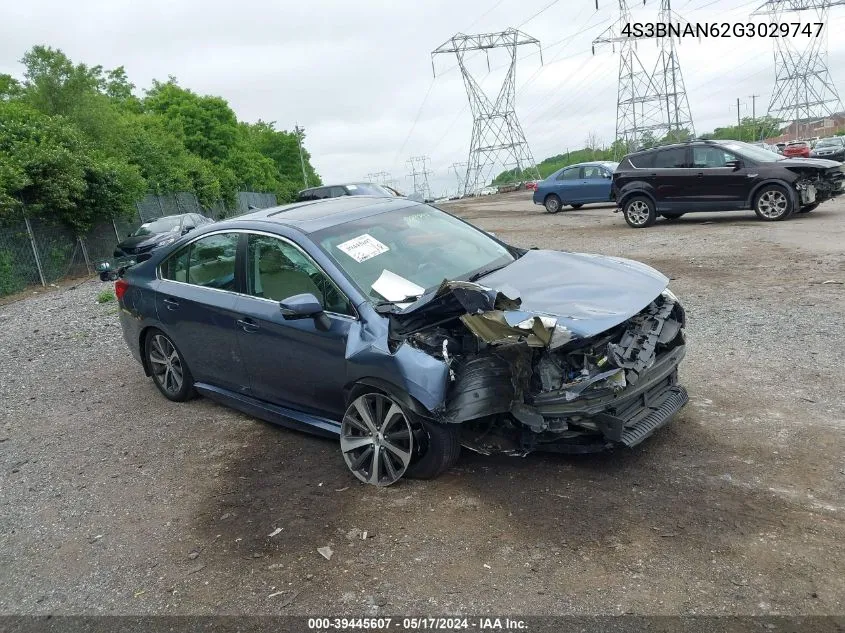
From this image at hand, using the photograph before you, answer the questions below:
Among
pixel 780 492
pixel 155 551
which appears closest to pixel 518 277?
pixel 780 492

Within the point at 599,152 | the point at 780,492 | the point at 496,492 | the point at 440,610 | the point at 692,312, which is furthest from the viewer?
the point at 599,152

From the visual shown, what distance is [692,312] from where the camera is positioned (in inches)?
295

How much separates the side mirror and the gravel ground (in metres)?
1.00

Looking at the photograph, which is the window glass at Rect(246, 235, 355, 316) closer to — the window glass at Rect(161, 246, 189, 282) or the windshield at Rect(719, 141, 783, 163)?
the window glass at Rect(161, 246, 189, 282)

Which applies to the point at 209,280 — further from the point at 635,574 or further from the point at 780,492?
the point at 780,492

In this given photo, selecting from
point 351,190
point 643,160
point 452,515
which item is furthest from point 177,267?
point 351,190

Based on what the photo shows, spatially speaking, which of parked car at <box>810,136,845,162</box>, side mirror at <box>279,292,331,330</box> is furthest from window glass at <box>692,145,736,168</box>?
parked car at <box>810,136,845,162</box>

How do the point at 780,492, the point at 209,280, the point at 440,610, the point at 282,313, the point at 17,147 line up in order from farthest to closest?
the point at 17,147 < the point at 209,280 < the point at 282,313 < the point at 780,492 < the point at 440,610

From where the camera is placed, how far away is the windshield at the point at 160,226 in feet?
61.7

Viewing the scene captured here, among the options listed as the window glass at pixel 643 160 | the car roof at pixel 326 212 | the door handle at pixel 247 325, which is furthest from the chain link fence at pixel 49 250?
the window glass at pixel 643 160

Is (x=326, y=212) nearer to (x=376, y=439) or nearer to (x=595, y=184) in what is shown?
(x=376, y=439)

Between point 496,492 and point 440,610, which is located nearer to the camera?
point 440,610

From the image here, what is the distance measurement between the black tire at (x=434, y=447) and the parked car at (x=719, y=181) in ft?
38.7

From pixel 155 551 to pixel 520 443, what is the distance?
7.01ft
